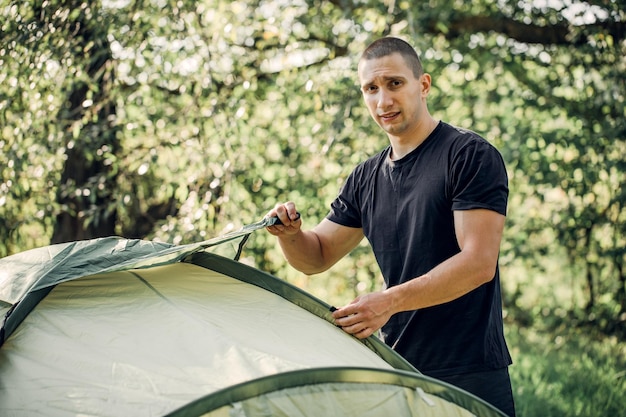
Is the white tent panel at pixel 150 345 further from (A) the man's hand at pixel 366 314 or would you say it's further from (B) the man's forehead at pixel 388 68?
(B) the man's forehead at pixel 388 68

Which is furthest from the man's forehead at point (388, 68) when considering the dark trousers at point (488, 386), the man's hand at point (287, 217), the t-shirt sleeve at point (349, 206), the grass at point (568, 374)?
the grass at point (568, 374)

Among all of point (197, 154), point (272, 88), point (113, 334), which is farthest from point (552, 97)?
point (113, 334)

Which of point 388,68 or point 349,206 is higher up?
point 388,68

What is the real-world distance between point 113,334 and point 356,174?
1110mm

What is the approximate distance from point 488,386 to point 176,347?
96 centimetres

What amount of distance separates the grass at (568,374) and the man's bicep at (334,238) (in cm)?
181

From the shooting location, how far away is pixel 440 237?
7.56ft

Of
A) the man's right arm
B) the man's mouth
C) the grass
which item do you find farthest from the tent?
the grass

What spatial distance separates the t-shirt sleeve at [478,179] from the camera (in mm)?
2180

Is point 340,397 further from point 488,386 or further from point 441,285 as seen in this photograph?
point 488,386

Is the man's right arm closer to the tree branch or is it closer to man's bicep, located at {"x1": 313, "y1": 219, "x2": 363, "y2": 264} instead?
man's bicep, located at {"x1": 313, "y1": 219, "x2": 363, "y2": 264}

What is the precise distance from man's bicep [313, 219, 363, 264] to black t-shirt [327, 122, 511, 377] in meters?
0.29

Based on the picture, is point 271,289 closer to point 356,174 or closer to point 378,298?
point 378,298

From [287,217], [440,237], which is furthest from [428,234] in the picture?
[287,217]
